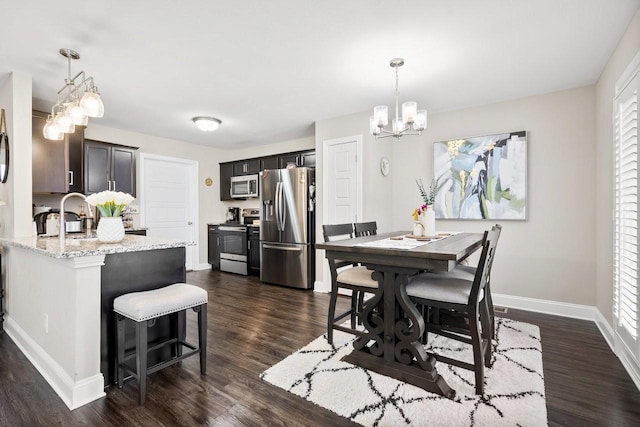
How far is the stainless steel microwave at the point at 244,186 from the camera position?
5684 mm

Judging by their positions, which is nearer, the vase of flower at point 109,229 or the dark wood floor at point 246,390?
the dark wood floor at point 246,390

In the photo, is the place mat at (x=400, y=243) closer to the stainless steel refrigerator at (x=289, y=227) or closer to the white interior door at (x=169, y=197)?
the stainless steel refrigerator at (x=289, y=227)

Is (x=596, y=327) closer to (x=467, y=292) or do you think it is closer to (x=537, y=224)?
(x=537, y=224)

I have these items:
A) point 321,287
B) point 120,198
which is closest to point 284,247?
point 321,287

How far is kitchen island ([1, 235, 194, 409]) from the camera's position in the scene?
1786 mm

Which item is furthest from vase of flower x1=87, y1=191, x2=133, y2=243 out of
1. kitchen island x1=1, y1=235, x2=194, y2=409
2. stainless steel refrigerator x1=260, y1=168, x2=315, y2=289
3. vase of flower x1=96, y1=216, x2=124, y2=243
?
stainless steel refrigerator x1=260, y1=168, x2=315, y2=289

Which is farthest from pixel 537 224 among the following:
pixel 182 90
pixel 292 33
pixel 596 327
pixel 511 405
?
pixel 182 90

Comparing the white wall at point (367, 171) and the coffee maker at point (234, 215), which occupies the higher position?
the white wall at point (367, 171)

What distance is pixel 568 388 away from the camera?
1.90 meters

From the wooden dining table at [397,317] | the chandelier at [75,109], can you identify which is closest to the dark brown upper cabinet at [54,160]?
the chandelier at [75,109]

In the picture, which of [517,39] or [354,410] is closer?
[354,410]

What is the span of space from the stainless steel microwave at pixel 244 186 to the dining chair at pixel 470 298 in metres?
4.03

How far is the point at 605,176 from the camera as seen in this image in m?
2.70

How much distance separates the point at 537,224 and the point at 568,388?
1.97 meters
